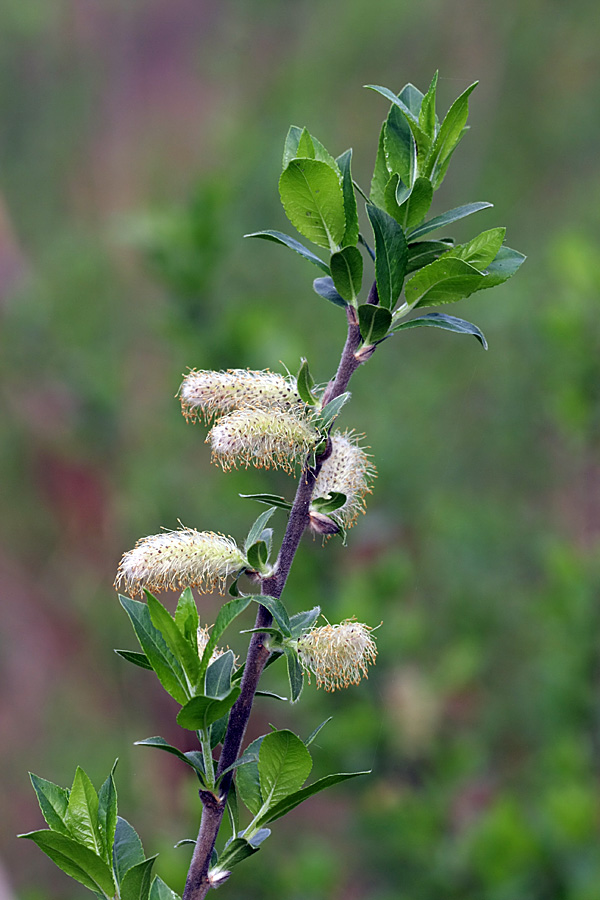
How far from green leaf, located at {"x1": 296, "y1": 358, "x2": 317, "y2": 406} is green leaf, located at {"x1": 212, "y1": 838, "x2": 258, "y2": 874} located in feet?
1.07

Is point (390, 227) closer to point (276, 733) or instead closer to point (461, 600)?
point (276, 733)

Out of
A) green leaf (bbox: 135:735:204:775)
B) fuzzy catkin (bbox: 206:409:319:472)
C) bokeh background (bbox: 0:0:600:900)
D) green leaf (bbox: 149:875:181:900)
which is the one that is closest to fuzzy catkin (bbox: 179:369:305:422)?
fuzzy catkin (bbox: 206:409:319:472)

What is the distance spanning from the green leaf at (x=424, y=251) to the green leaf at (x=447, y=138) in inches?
1.9

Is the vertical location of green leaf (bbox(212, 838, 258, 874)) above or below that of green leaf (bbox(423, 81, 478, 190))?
below

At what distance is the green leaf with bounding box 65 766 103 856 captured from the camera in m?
0.68

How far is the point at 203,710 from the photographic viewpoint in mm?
596

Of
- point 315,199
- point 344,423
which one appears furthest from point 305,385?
point 344,423

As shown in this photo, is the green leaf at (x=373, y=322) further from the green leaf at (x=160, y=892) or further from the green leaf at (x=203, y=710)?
the green leaf at (x=160, y=892)

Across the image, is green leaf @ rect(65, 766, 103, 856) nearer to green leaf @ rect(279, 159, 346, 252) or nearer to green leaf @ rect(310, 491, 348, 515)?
green leaf @ rect(310, 491, 348, 515)

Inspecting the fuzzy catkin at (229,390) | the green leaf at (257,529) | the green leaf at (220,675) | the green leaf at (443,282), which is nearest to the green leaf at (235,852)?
the green leaf at (220,675)

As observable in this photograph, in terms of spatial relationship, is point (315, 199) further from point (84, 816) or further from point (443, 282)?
point (84, 816)

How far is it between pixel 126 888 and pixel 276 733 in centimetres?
15

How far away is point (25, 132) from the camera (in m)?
5.32

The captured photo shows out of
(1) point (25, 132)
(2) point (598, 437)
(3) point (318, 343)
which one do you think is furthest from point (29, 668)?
(2) point (598, 437)
